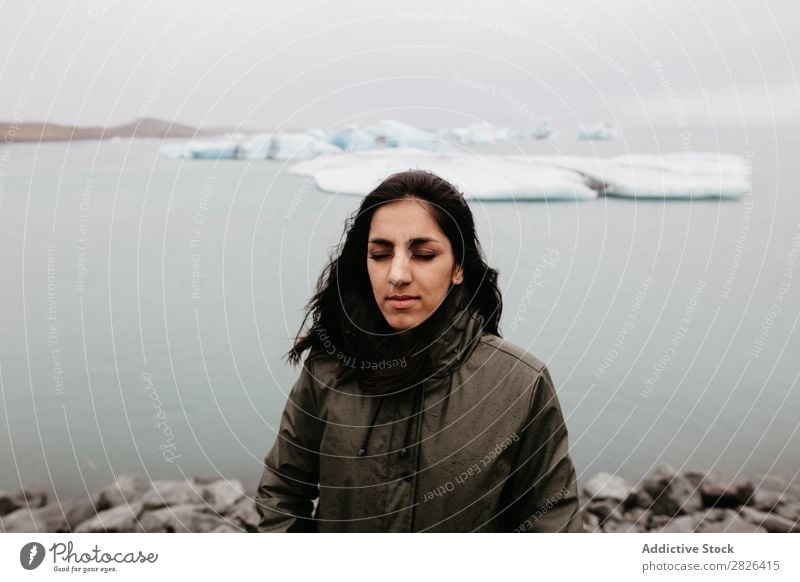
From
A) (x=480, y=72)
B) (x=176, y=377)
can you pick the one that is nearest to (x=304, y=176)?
(x=480, y=72)

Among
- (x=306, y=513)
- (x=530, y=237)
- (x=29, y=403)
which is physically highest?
(x=530, y=237)

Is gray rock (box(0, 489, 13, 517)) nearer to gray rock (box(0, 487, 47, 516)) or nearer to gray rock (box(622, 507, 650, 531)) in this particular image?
gray rock (box(0, 487, 47, 516))

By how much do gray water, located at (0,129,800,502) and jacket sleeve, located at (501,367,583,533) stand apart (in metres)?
0.67

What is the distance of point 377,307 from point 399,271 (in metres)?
0.12

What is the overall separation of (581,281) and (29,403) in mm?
1635

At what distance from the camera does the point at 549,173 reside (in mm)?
2131

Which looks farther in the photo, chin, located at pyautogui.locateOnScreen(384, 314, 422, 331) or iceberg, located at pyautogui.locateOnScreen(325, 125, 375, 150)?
iceberg, located at pyautogui.locateOnScreen(325, 125, 375, 150)

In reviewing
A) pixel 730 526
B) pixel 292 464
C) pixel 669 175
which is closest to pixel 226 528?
pixel 292 464

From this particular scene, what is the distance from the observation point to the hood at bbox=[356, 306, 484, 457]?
1.55m

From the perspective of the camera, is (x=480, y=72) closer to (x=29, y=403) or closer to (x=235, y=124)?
(x=235, y=124)

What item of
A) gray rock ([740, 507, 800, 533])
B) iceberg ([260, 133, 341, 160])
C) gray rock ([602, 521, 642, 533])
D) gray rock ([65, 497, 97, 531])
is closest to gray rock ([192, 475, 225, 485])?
gray rock ([65, 497, 97, 531])

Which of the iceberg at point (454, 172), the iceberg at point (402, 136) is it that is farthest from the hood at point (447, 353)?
the iceberg at point (402, 136)

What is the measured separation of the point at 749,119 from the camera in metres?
2.17

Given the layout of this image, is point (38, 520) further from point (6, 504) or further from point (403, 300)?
point (403, 300)
